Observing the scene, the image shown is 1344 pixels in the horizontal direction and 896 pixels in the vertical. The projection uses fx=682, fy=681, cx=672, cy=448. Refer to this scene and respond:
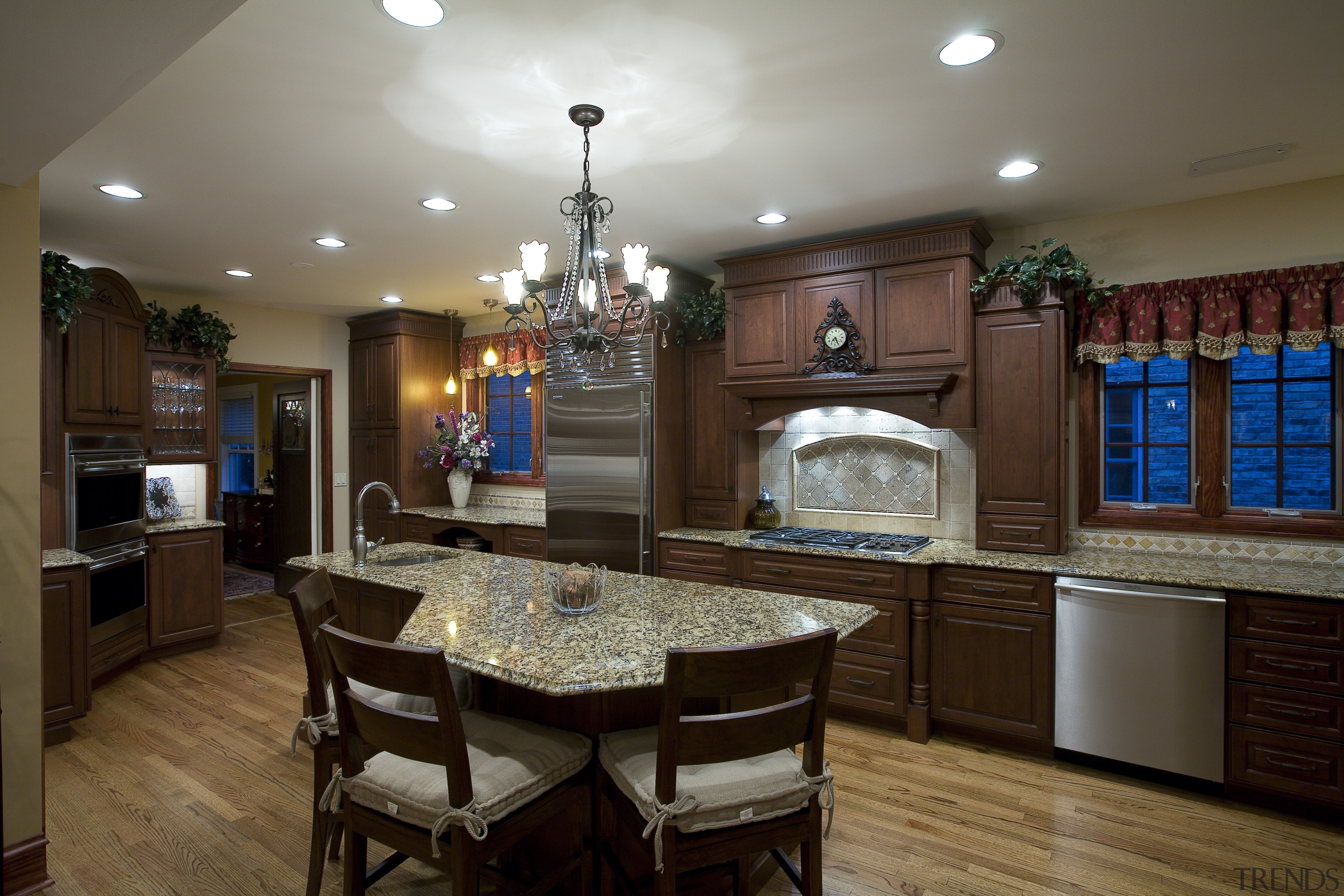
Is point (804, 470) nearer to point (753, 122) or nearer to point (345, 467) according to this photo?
point (753, 122)

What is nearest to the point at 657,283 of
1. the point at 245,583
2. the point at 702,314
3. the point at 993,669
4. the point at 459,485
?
the point at 702,314

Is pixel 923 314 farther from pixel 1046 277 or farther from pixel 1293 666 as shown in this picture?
pixel 1293 666

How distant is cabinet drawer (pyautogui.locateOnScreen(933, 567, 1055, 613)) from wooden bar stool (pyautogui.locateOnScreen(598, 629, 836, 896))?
1871 mm

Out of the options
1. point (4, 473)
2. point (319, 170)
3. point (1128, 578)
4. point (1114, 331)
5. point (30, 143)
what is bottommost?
point (1128, 578)

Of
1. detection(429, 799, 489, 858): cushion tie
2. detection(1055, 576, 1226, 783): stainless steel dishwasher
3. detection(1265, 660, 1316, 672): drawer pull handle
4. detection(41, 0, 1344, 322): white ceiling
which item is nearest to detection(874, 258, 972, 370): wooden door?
detection(41, 0, 1344, 322): white ceiling

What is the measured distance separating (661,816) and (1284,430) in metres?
3.41

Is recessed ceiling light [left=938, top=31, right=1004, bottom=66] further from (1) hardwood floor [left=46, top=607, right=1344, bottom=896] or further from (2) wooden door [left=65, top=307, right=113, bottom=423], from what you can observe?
(2) wooden door [left=65, top=307, right=113, bottom=423]

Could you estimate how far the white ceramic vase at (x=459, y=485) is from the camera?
18.8 ft

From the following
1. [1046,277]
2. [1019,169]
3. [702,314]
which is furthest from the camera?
[702,314]

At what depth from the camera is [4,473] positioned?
2.24 meters

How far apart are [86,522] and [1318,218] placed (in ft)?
21.1

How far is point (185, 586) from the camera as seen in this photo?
4.64 m

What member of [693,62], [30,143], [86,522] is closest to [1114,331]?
[693,62]

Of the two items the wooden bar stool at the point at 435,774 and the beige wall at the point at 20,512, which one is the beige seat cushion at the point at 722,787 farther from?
the beige wall at the point at 20,512
